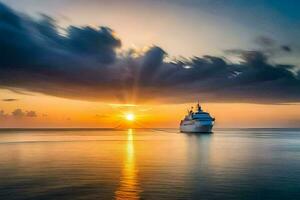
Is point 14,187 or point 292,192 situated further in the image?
point 14,187

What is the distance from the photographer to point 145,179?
46.6 metres

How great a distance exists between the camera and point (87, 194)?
36125 mm

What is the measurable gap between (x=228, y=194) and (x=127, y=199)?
1054 cm

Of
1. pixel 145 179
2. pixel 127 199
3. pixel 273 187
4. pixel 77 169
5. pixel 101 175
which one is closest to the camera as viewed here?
pixel 127 199

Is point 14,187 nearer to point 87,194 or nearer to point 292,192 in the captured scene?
point 87,194

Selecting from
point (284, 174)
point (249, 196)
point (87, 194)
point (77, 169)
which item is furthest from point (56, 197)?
point (284, 174)

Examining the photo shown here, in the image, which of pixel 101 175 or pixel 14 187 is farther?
pixel 101 175

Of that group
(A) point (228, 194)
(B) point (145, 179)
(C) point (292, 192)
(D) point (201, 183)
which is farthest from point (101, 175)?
(C) point (292, 192)

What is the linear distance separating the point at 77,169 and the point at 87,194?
22.3 m

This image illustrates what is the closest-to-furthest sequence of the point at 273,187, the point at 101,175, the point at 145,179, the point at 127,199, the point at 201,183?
the point at 127,199, the point at 273,187, the point at 201,183, the point at 145,179, the point at 101,175

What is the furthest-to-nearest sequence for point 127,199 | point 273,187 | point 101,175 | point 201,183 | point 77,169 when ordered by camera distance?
point 77,169, point 101,175, point 201,183, point 273,187, point 127,199

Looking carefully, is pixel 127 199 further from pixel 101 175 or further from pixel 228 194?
pixel 101 175

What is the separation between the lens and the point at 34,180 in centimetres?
4531

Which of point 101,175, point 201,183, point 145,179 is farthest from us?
point 101,175
